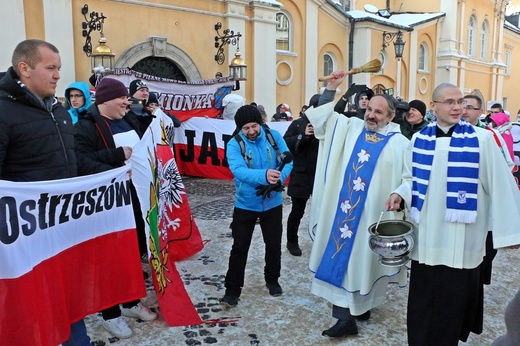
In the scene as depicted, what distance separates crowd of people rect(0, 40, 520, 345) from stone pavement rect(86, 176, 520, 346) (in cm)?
13

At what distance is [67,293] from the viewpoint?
289 cm

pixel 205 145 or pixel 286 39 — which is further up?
pixel 286 39

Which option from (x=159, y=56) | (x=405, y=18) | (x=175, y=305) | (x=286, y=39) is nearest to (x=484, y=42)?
(x=405, y=18)

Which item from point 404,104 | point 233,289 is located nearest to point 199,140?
point 404,104

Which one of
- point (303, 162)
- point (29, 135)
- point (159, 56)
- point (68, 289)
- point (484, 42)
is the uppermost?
point (484, 42)

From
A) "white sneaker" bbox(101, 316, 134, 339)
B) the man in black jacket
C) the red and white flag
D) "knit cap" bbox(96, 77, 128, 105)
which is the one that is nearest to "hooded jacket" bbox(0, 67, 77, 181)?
the man in black jacket

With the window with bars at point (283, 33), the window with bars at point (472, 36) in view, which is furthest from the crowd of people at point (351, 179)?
the window with bars at point (472, 36)

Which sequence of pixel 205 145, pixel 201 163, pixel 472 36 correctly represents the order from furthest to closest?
pixel 472 36
pixel 201 163
pixel 205 145

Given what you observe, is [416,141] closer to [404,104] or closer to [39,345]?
[39,345]

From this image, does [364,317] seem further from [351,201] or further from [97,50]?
[97,50]

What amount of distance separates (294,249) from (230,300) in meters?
1.69

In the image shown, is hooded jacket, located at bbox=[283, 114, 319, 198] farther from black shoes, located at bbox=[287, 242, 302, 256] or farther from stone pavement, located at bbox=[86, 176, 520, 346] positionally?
stone pavement, located at bbox=[86, 176, 520, 346]

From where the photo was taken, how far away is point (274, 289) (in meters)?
4.52

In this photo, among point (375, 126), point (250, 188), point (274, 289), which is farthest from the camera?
point (274, 289)
